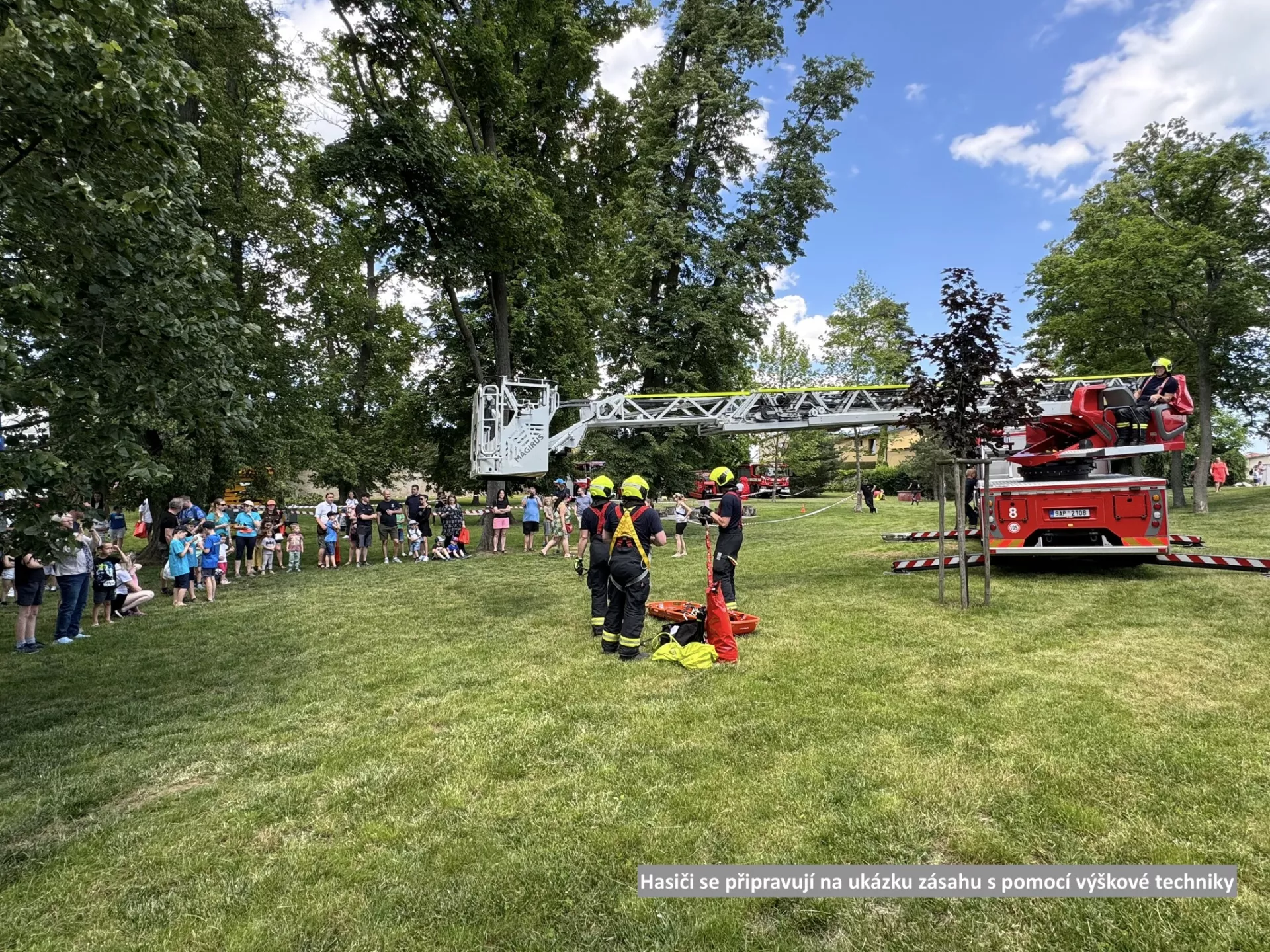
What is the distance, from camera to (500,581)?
39.9ft

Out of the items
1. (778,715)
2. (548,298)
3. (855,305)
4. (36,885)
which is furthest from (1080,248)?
(36,885)

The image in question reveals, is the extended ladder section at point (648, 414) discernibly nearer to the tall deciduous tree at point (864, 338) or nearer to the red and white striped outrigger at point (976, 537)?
the red and white striped outrigger at point (976, 537)

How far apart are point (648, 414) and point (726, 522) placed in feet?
20.5

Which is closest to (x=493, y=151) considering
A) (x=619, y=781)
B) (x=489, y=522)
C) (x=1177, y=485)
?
(x=489, y=522)

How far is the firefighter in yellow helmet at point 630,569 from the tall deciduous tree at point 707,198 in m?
14.1

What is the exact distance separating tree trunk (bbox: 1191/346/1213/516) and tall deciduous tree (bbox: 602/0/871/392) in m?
14.4

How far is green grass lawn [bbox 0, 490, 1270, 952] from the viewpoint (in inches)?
107

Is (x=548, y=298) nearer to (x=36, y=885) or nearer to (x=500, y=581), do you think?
(x=500, y=581)

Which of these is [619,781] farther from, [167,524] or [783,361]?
[783,361]

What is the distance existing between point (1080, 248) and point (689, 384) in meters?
16.9

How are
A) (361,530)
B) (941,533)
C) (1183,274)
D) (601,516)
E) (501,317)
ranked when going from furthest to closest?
(1183,274) < (501,317) < (361,530) < (941,533) < (601,516)

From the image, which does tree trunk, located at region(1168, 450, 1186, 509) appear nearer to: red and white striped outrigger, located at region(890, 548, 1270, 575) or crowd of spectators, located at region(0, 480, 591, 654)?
red and white striped outrigger, located at region(890, 548, 1270, 575)

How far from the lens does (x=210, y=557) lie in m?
11.2

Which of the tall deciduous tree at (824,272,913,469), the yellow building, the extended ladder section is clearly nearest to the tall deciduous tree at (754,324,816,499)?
the tall deciduous tree at (824,272,913,469)
